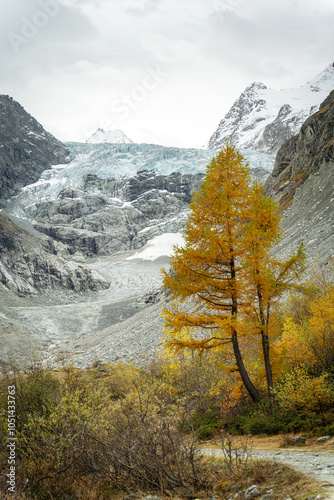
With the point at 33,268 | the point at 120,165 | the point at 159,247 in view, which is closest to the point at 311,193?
the point at 33,268

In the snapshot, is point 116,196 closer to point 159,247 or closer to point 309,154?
point 159,247

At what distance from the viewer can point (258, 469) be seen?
4910 mm

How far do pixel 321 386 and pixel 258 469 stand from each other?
3155 mm

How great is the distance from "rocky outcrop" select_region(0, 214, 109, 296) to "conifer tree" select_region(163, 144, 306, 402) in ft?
205

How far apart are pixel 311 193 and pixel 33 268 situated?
62.3 m

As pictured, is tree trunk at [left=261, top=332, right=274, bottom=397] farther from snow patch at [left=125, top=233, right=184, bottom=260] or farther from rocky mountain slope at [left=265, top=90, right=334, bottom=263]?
snow patch at [left=125, top=233, right=184, bottom=260]

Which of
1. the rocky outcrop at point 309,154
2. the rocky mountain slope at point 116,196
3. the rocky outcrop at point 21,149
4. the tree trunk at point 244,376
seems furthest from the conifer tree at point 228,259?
the rocky outcrop at point 21,149

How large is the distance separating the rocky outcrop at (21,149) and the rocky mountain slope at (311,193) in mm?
138741

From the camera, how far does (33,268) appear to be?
234ft

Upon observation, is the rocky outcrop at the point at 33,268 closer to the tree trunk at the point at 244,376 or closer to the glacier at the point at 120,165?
the tree trunk at the point at 244,376

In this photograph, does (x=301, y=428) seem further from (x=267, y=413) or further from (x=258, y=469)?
(x=258, y=469)

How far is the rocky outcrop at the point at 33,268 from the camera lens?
67062mm

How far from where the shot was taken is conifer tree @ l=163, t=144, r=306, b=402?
849 centimetres

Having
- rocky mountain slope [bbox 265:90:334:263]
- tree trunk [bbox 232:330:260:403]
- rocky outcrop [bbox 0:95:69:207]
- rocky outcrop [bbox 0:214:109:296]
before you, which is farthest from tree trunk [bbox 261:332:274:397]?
rocky outcrop [bbox 0:95:69:207]
